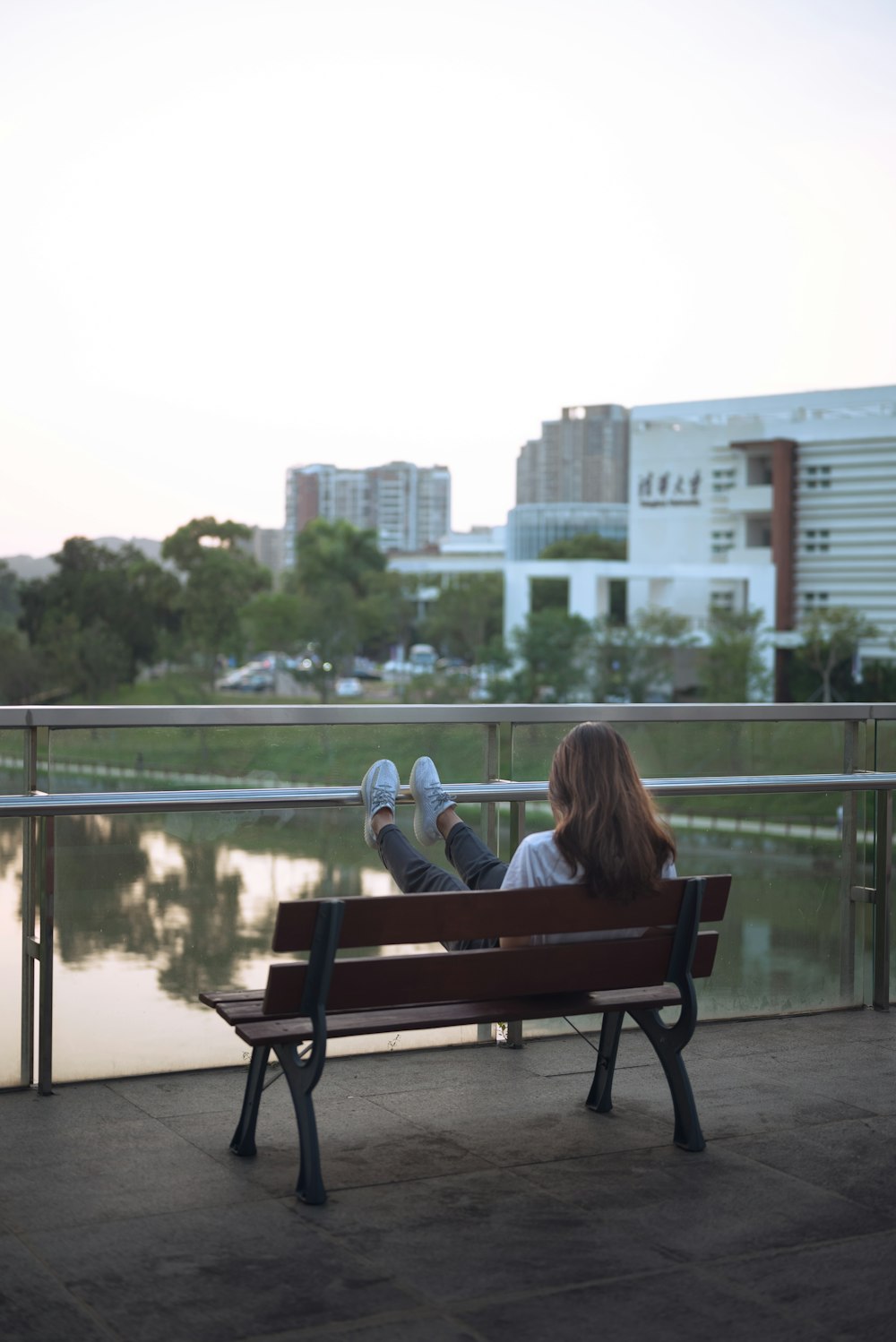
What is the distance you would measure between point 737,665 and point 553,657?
1315 centimetres

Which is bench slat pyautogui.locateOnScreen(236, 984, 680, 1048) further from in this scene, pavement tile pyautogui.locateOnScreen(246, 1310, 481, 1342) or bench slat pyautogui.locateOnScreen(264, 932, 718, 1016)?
pavement tile pyautogui.locateOnScreen(246, 1310, 481, 1342)

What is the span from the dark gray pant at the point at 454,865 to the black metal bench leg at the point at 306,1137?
0.75 metres

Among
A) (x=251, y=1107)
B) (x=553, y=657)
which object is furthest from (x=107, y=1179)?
(x=553, y=657)

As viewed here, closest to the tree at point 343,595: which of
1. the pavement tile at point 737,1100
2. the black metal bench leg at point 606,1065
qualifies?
the pavement tile at point 737,1100

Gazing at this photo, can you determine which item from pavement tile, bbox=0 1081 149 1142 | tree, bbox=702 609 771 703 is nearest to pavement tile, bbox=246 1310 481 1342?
pavement tile, bbox=0 1081 149 1142

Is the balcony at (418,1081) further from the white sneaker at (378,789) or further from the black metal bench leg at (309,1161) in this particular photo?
the white sneaker at (378,789)

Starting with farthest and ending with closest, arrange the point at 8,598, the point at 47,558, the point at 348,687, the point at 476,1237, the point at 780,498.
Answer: the point at 47,558 < the point at 348,687 < the point at 8,598 < the point at 780,498 < the point at 476,1237

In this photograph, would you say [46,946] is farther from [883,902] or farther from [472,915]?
[883,902]

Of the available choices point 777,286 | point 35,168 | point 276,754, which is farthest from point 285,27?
point 276,754

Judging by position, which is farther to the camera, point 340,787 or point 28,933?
point 340,787

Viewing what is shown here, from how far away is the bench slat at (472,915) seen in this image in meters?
3.84

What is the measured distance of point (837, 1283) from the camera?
A: 3395mm

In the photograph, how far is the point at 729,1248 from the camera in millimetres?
3596

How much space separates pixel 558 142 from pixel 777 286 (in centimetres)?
2455
